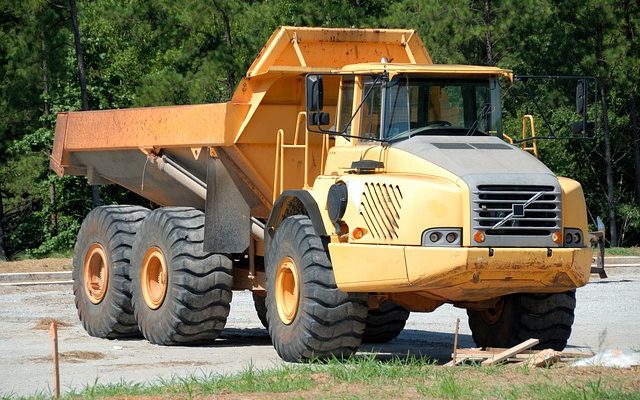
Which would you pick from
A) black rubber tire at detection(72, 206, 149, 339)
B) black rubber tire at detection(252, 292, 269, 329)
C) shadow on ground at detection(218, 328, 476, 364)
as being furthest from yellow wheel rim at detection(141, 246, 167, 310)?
black rubber tire at detection(252, 292, 269, 329)

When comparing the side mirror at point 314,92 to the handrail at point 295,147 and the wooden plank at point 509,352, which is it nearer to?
the handrail at point 295,147

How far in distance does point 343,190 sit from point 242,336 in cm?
484

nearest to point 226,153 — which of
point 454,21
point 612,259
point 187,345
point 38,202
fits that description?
point 187,345

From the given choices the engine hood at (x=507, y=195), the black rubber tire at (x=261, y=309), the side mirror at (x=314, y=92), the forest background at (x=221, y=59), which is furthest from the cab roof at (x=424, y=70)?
the forest background at (x=221, y=59)

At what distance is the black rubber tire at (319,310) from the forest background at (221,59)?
26161 millimetres

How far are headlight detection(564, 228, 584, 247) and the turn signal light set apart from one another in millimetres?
1846

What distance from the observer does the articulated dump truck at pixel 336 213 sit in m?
12.2

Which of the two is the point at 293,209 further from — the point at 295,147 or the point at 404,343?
the point at 404,343

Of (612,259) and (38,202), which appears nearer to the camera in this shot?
(612,259)

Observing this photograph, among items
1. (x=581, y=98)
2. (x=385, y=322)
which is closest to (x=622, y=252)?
(x=385, y=322)

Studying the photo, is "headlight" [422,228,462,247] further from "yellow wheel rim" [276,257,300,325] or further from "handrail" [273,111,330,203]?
→ "handrail" [273,111,330,203]

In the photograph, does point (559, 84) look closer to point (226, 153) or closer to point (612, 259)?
point (612, 259)

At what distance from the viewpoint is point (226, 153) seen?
15.2m

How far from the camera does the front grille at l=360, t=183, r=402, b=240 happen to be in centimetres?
1231
